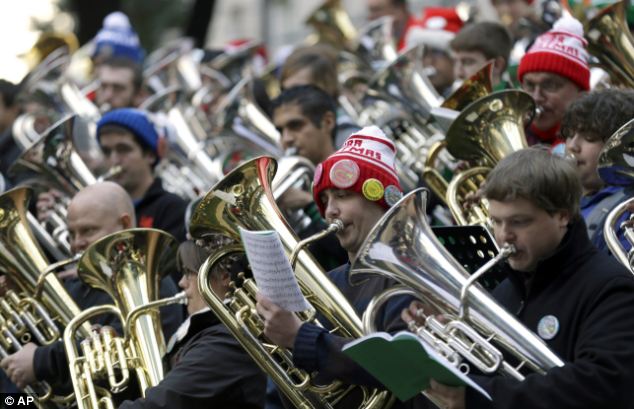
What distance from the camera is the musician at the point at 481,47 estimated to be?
26.6 ft

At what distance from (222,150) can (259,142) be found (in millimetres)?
600

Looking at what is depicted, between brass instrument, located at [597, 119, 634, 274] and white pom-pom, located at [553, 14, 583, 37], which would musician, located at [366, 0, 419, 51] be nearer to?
white pom-pom, located at [553, 14, 583, 37]

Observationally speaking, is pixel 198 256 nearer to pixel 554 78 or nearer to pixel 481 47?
pixel 554 78

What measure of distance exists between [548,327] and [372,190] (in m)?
1.13

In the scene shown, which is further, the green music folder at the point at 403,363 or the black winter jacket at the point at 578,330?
the black winter jacket at the point at 578,330

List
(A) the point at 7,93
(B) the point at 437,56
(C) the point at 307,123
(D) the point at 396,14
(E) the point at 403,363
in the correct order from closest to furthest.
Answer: (E) the point at 403,363 → (C) the point at 307,123 → (B) the point at 437,56 → (A) the point at 7,93 → (D) the point at 396,14

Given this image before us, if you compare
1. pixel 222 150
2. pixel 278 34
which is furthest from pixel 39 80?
pixel 278 34

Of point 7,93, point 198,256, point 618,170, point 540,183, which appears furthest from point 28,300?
point 7,93

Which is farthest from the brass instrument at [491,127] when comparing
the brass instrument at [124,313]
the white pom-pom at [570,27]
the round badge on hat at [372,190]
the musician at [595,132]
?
the brass instrument at [124,313]

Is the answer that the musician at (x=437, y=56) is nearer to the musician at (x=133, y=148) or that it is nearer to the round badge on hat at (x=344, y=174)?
the musician at (x=133, y=148)

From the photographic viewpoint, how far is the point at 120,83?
10742 millimetres

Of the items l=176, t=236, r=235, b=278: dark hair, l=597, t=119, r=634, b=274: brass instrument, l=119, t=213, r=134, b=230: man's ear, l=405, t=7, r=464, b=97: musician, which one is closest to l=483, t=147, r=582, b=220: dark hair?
l=597, t=119, r=634, b=274: brass instrument

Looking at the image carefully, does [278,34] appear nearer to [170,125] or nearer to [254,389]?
[170,125]

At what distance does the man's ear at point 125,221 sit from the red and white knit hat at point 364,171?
1.64m
